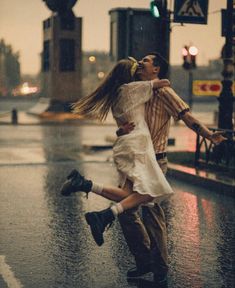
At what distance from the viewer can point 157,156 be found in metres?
5.08

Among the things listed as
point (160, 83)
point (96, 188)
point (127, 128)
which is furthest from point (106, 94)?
point (96, 188)

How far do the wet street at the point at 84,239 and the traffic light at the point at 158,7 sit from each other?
4.09m

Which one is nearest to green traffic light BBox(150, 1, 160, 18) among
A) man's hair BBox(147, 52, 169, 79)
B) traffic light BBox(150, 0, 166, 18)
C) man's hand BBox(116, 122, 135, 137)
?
traffic light BBox(150, 0, 166, 18)

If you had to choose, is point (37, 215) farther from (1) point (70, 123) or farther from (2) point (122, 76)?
(1) point (70, 123)

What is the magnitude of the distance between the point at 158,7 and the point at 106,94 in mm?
9288

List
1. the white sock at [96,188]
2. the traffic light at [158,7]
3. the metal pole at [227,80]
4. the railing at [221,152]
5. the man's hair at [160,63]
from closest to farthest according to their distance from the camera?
the white sock at [96,188]
the man's hair at [160,63]
the railing at [221,152]
the metal pole at [227,80]
the traffic light at [158,7]

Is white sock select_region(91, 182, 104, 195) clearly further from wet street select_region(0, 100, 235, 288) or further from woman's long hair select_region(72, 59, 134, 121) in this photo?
wet street select_region(0, 100, 235, 288)

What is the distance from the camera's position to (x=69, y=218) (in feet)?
25.2

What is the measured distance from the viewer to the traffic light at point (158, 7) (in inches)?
546

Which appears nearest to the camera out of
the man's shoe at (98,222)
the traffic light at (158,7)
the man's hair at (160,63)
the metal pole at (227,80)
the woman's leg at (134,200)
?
the man's shoe at (98,222)

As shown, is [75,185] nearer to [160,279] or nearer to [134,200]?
[134,200]

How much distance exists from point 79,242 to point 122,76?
6.91 ft

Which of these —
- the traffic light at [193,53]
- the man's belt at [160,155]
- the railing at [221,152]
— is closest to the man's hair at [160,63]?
the man's belt at [160,155]

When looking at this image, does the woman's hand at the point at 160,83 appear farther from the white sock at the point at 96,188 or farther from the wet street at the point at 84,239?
the wet street at the point at 84,239
